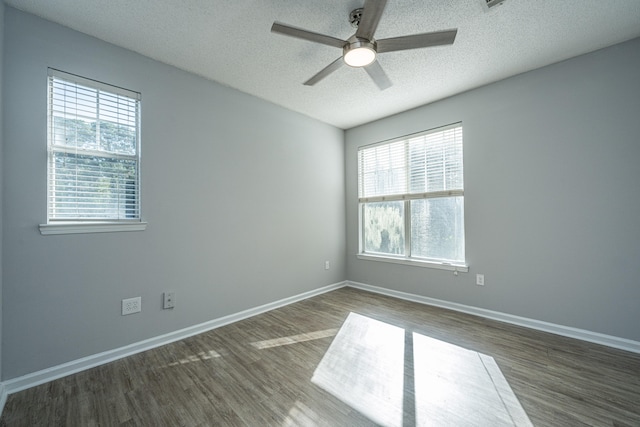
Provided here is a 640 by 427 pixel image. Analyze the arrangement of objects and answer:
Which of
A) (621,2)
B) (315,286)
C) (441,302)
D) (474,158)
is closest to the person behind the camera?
(621,2)

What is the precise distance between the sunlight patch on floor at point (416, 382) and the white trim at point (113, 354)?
1214 millimetres

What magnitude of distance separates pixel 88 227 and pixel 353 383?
2.33 meters

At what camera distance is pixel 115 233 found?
7.28 feet

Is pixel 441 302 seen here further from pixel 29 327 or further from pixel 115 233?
pixel 29 327

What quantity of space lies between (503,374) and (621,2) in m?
2.76

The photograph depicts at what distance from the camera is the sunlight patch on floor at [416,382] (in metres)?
1.56

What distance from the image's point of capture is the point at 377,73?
7.00ft

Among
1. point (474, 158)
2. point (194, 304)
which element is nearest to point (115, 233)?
point (194, 304)

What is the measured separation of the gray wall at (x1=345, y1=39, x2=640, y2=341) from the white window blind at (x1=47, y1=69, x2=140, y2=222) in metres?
3.41

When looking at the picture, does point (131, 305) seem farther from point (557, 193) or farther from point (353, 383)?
point (557, 193)

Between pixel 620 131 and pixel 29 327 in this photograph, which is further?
pixel 620 131

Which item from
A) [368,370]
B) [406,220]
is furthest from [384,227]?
[368,370]

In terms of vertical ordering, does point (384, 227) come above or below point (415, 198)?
below

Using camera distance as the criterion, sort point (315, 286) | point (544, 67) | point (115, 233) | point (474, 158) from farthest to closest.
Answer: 1. point (315, 286)
2. point (474, 158)
3. point (544, 67)
4. point (115, 233)
